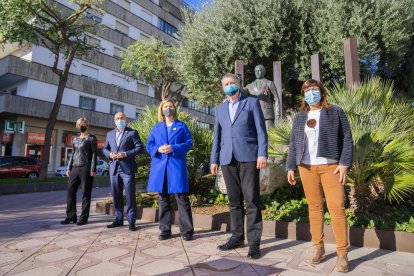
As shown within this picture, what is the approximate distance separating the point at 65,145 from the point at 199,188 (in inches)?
938

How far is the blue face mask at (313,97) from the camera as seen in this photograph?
3664 millimetres

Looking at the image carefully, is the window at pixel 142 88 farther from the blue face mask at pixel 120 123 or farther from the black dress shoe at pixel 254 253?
the black dress shoe at pixel 254 253

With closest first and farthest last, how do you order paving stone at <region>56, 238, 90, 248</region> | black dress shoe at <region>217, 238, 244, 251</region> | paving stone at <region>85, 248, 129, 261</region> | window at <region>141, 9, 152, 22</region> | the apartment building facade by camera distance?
paving stone at <region>85, 248, 129, 261</region> < black dress shoe at <region>217, 238, 244, 251</region> < paving stone at <region>56, 238, 90, 248</region> < the apartment building facade < window at <region>141, 9, 152, 22</region>

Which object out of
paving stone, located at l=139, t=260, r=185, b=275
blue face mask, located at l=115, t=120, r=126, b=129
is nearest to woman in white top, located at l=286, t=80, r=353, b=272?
paving stone, located at l=139, t=260, r=185, b=275

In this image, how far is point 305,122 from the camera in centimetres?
374

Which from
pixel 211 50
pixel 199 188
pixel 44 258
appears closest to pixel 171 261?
pixel 44 258

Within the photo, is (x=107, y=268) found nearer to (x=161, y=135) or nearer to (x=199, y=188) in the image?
(x=161, y=135)

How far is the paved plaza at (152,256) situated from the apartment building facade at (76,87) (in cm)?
1706

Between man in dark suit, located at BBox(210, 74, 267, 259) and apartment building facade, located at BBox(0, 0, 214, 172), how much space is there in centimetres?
1752

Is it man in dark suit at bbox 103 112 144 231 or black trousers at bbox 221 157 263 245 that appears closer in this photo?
black trousers at bbox 221 157 263 245

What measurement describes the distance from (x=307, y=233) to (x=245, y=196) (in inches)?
48.5

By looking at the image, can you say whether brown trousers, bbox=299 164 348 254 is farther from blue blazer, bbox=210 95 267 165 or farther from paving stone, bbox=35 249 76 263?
paving stone, bbox=35 249 76 263

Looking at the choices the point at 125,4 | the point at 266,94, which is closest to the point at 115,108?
the point at 125,4

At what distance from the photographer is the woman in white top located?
341cm
